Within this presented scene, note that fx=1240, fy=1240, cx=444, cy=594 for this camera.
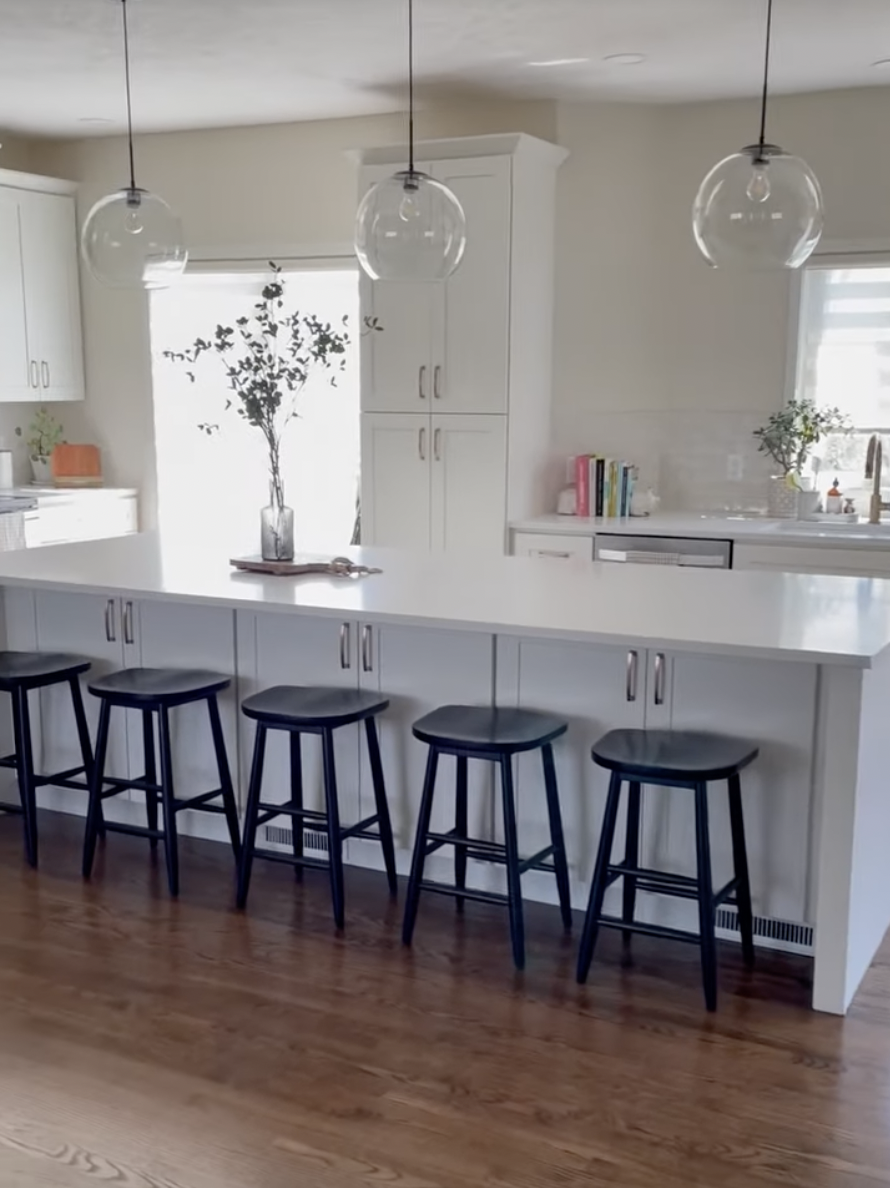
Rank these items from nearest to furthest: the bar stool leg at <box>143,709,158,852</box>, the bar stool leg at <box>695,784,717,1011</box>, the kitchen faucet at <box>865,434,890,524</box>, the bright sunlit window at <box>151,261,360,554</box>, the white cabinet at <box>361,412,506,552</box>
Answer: the bar stool leg at <box>695,784,717,1011</box> < the bar stool leg at <box>143,709,158,852</box> < the kitchen faucet at <box>865,434,890,524</box> < the white cabinet at <box>361,412,506,552</box> < the bright sunlit window at <box>151,261,360,554</box>

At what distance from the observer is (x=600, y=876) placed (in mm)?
3012

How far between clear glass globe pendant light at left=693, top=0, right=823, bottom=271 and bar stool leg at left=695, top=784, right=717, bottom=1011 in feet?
4.35

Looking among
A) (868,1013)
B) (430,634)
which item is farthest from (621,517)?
(868,1013)

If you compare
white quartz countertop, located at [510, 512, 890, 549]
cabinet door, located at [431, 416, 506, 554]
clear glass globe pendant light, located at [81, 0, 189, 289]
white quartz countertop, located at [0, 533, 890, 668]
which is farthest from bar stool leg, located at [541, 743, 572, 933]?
cabinet door, located at [431, 416, 506, 554]

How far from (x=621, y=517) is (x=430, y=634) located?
7.26 feet

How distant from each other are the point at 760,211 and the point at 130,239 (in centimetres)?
176

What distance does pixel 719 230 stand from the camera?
122 inches

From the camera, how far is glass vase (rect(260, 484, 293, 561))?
402cm

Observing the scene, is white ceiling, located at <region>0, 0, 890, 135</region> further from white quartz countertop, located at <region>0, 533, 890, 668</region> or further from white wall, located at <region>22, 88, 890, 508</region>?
white quartz countertop, located at <region>0, 533, 890, 668</region>

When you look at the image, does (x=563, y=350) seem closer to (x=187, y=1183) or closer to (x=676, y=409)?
(x=676, y=409)

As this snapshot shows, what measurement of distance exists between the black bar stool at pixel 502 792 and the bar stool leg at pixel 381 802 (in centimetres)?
16

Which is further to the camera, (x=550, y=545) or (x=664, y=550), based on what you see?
(x=550, y=545)

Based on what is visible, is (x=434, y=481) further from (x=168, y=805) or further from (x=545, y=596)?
(x=168, y=805)

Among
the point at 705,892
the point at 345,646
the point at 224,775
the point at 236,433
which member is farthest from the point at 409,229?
the point at 236,433
